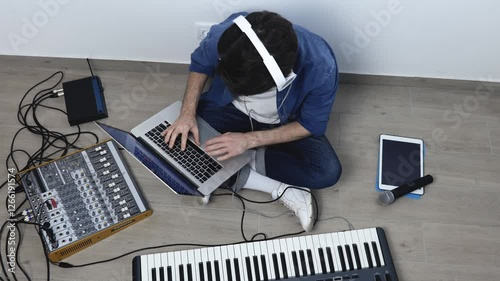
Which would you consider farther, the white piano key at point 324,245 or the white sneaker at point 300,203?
the white sneaker at point 300,203

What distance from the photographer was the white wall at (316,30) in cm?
192

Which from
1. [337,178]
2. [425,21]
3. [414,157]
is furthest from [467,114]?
[337,178]

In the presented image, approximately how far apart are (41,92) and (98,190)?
0.70 metres

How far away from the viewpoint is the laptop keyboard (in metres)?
1.81

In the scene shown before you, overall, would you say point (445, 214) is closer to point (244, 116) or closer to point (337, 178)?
point (337, 178)

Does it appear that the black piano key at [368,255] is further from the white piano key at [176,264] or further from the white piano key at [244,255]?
the white piano key at [176,264]

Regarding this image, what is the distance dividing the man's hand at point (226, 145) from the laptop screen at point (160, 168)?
0.52ft

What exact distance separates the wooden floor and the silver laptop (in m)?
0.20

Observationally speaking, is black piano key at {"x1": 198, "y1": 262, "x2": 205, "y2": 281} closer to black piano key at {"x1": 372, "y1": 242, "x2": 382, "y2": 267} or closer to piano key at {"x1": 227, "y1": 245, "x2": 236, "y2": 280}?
piano key at {"x1": 227, "y1": 245, "x2": 236, "y2": 280}

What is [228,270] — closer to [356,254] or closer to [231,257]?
[231,257]

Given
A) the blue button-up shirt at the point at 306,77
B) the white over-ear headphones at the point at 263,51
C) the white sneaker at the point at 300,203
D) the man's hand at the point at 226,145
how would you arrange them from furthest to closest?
the white sneaker at the point at 300,203 → the man's hand at the point at 226,145 → the blue button-up shirt at the point at 306,77 → the white over-ear headphones at the point at 263,51

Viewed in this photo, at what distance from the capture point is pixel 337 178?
6.40 ft

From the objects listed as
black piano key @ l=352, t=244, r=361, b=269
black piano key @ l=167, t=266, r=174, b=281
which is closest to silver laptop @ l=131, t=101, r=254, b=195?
black piano key @ l=167, t=266, r=174, b=281

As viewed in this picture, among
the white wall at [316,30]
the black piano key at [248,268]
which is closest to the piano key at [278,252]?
the black piano key at [248,268]
